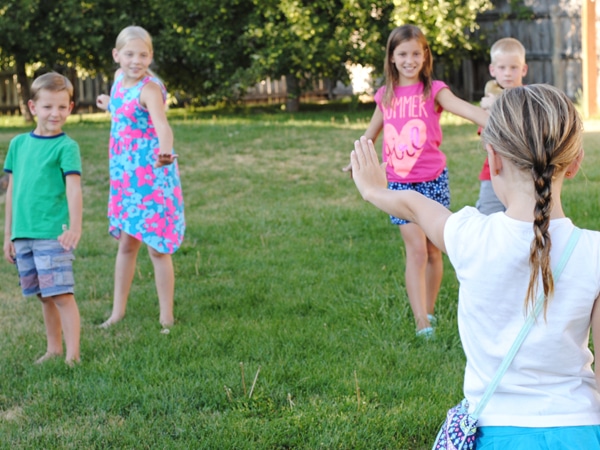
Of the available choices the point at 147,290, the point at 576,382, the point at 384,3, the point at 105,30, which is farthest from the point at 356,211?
the point at 105,30

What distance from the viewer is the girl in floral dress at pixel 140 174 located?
534cm

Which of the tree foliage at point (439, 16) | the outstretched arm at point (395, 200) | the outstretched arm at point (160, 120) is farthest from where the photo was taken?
the tree foliage at point (439, 16)

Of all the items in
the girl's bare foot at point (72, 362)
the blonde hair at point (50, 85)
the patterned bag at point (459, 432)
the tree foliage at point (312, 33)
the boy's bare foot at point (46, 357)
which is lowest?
the boy's bare foot at point (46, 357)

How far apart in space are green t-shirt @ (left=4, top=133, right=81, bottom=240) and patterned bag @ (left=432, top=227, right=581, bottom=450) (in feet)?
9.61

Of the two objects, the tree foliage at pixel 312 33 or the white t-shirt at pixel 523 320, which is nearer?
the white t-shirt at pixel 523 320

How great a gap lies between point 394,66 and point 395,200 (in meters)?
3.01

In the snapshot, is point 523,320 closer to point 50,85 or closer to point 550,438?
point 550,438

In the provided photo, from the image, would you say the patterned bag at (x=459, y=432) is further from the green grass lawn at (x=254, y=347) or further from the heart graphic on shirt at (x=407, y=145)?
the heart graphic on shirt at (x=407, y=145)

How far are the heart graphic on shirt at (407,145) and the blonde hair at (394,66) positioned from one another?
0.17m

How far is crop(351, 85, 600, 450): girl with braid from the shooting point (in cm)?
199

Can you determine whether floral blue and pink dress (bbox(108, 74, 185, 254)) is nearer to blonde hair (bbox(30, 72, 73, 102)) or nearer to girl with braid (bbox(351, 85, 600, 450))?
blonde hair (bbox(30, 72, 73, 102))

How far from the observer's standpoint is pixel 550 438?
2.02 m

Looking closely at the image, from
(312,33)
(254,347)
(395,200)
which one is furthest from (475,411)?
(312,33)

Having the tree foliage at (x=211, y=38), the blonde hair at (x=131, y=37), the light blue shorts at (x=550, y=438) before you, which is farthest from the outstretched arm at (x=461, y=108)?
the tree foliage at (x=211, y=38)
